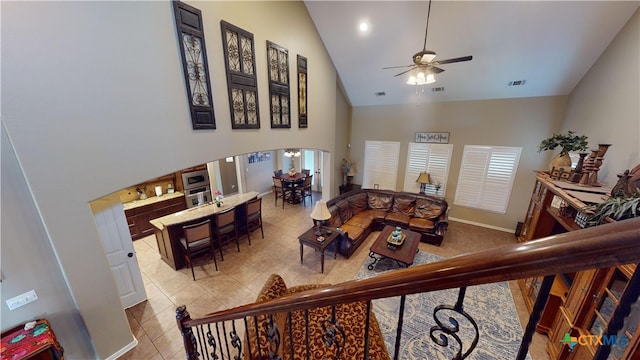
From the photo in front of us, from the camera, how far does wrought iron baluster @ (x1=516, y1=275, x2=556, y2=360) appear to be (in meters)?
0.55

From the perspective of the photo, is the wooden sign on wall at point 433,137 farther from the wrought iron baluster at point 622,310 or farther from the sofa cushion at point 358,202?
the wrought iron baluster at point 622,310

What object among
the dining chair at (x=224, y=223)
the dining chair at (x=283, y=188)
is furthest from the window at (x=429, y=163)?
the dining chair at (x=224, y=223)

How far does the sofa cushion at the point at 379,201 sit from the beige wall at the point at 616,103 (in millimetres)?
3774

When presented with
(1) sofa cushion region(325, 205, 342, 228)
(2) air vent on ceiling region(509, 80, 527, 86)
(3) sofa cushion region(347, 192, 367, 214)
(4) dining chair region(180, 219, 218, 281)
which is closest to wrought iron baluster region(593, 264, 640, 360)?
(4) dining chair region(180, 219, 218, 281)

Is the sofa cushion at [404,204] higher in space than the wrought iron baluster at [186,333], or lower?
lower

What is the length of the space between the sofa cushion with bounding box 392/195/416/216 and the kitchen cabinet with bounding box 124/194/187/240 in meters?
5.92

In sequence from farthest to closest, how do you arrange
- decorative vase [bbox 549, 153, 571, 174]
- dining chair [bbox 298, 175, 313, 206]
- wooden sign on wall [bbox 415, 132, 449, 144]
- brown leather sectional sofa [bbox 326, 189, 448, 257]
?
dining chair [bbox 298, 175, 313, 206], wooden sign on wall [bbox 415, 132, 449, 144], brown leather sectional sofa [bbox 326, 189, 448, 257], decorative vase [bbox 549, 153, 571, 174]

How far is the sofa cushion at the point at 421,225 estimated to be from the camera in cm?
529

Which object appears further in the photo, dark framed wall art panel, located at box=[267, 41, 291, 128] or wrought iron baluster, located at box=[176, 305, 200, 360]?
dark framed wall art panel, located at box=[267, 41, 291, 128]

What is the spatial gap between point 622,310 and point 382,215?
561 centimetres

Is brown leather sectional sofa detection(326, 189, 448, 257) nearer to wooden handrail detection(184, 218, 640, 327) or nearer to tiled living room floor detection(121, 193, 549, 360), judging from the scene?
tiled living room floor detection(121, 193, 549, 360)

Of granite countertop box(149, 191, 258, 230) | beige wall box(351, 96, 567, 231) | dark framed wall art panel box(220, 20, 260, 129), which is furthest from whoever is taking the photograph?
beige wall box(351, 96, 567, 231)

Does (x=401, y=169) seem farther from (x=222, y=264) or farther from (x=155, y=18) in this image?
(x=155, y=18)

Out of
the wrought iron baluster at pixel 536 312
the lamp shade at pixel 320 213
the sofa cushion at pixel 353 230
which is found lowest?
the sofa cushion at pixel 353 230
